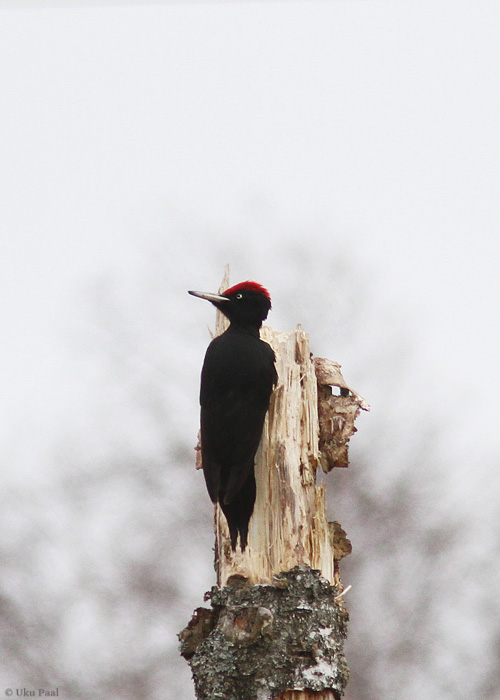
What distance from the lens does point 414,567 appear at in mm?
11117

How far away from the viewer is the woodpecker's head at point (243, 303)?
4.65 meters

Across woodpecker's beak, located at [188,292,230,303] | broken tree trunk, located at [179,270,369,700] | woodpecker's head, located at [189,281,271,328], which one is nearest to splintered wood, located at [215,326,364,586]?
broken tree trunk, located at [179,270,369,700]

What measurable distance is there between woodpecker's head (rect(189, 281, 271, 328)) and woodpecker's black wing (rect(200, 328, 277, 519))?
101mm

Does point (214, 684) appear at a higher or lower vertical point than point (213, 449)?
lower

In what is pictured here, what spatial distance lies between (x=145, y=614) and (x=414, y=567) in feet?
11.3

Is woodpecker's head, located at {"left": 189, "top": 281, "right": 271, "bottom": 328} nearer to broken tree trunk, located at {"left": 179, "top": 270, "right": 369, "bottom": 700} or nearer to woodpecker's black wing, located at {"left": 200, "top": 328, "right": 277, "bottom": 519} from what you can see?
woodpecker's black wing, located at {"left": 200, "top": 328, "right": 277, "bottom": 519}

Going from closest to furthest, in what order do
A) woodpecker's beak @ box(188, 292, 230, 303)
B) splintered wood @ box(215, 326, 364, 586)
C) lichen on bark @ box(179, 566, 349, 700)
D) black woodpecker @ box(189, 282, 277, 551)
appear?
lichen on bark @ box(179, 566, 349, 700) → splintered wood @ box(215, 326, 364, 586) → black woodpecker @ box(189, 282, 277, 551) → woodpecker's beak @ box(188, 292, 230, 303)

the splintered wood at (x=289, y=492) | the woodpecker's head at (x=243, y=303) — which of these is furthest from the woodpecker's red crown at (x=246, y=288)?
the splintered wood at (x=289, y=492)

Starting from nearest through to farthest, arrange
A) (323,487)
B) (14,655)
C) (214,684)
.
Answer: (214,684) → (323,487) → (14,655)

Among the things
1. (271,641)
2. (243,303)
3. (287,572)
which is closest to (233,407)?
(243,303)

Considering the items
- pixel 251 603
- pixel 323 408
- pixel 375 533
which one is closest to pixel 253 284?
pixel 323 408

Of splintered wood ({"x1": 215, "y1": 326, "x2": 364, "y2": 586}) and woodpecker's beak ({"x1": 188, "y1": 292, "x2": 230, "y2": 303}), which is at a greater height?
woodpecker's beak ({"x1": 188, "y1": 292, "x2": 230, "y2": 303})

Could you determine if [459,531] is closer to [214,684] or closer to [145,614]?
[145,614]

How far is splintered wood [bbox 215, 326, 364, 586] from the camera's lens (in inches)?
153
